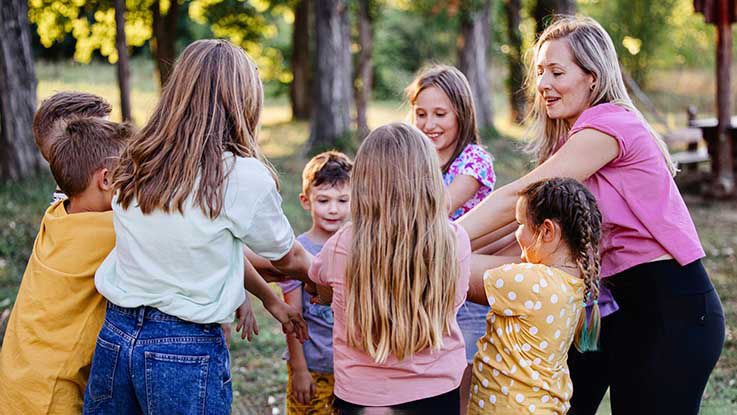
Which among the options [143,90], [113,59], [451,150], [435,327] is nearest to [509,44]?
Answer: [113,59]

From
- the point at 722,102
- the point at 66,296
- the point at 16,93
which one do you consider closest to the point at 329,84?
the point at 16,93

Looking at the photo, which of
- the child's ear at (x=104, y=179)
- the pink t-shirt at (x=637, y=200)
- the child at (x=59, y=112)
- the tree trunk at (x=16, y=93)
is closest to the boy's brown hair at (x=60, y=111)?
the child at (x=59, y=112)

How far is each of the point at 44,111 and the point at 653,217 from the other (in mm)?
2440

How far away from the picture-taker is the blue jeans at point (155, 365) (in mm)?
2533

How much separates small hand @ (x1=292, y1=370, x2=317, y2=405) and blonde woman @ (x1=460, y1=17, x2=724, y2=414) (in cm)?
100

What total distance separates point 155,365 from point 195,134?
0.77 m

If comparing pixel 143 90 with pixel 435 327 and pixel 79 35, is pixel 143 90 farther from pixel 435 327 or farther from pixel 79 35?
pixel 435 327

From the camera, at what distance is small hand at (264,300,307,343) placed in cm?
299

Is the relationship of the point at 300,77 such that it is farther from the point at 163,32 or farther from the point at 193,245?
the point at 193,245

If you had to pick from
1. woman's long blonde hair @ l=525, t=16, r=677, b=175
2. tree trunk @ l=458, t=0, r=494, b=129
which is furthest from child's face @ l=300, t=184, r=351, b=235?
tree trunk @ l=458, t=0, r=494, b=129

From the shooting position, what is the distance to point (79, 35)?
15.0 meters

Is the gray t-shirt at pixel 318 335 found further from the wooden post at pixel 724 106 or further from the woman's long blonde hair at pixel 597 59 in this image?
the wooden post at pixel 724 106

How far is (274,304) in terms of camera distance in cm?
298

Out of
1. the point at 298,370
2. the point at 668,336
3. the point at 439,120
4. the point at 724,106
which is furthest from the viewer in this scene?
the point at 724,106
